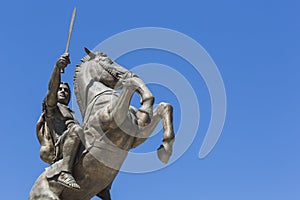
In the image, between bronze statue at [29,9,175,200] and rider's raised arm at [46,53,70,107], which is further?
rider's raised arm at [46,53,70,107]

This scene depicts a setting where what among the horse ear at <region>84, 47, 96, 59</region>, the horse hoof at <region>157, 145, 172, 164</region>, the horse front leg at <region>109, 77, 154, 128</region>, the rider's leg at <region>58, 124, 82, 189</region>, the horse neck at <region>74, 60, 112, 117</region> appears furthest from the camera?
the horse ear at <region>84, 47, 96, 59</region>

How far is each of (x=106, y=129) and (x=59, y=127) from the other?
1.70 metres

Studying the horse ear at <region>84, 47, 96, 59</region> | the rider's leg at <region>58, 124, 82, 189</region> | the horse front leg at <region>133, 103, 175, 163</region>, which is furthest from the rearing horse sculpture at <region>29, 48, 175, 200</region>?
the horse ear at <region>84, 47, 96, 59</region>

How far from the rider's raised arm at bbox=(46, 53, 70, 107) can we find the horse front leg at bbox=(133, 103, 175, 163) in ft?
6.10

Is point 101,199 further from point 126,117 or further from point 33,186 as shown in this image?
point 126,117

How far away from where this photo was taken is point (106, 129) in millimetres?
9070

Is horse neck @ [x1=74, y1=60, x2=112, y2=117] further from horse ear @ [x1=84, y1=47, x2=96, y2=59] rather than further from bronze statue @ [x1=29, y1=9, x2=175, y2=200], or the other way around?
horse ear @ [x1=84, y1=47, x2=96, y2=59]

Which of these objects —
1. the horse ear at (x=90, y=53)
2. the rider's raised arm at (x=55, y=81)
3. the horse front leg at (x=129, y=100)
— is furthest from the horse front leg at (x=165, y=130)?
the horse ear at (x=90, y=53)

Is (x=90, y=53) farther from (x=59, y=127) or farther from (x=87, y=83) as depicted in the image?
(x=59, y=127)

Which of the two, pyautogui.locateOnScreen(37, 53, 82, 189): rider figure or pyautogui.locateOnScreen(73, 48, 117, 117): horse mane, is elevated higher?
pyautogui.locateOnScreen(73, 48, 117, 117): horse mane

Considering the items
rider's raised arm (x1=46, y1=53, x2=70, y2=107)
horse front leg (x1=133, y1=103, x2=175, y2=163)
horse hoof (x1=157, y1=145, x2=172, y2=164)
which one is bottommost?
horse hoof (x1=157, y1=145, x2=172, y2=164)

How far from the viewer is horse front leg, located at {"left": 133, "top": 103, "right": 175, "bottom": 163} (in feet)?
27.9

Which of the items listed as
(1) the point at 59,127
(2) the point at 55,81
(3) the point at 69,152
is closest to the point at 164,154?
(3) the point at 69,152

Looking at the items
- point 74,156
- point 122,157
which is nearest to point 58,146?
point 74,156
